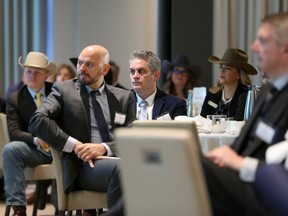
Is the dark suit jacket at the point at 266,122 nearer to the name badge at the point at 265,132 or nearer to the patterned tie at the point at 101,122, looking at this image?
the name badge at the point at 265,132

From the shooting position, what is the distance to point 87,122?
3.88 m

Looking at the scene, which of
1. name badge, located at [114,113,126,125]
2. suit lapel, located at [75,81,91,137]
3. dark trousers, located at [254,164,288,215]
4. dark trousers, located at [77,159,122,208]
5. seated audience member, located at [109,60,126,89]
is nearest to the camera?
dark trousers, located at [254,164,288,215]

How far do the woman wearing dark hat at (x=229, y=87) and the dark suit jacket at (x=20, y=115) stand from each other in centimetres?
133

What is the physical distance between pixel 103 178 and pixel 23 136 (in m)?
1.24

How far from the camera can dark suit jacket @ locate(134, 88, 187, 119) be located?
14.3 feet

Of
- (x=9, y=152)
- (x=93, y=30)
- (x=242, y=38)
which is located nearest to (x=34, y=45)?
(x=93, y=30)

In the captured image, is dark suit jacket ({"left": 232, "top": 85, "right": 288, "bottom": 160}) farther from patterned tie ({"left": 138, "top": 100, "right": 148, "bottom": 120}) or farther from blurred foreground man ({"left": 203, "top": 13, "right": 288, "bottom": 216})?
A: patterned tie ({"left": 138, "top": 100, "right": 148, "bottom": 120})

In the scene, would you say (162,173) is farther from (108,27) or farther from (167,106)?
(108,27)

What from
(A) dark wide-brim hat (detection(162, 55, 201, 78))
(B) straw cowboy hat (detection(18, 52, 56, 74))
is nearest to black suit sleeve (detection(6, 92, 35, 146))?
(B) straw cowboy hat (detection(18, 52, 56, 74))

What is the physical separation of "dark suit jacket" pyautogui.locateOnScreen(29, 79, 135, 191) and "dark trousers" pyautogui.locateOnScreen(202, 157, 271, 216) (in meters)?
1.44

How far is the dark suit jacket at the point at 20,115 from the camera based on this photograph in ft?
15.6

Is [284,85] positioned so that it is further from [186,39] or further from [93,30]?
[93,30]

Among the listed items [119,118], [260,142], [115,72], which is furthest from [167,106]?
[115,72]

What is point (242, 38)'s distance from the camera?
22.0 ft
